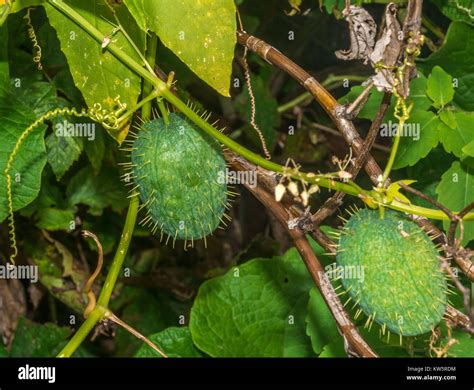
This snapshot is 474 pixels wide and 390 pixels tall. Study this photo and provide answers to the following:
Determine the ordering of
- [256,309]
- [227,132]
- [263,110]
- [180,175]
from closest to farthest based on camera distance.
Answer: [180,175] < [256,309] < [263,110] < [227,132]

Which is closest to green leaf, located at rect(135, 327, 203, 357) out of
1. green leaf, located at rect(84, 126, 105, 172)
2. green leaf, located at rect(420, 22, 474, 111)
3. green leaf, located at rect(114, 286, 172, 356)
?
green leaf, located at rect(114, 286, 172, 356)

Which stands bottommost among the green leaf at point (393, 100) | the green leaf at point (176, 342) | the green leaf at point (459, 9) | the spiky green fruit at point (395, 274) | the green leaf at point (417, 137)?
the green leaf at point (176, 342)

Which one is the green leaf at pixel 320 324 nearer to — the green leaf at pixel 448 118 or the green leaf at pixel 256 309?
the green leaf at pixel 256 309

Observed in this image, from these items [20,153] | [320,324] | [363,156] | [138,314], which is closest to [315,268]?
[363,156]

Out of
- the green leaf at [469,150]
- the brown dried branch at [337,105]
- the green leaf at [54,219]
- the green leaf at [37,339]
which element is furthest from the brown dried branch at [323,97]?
the green leaf at [37,339]

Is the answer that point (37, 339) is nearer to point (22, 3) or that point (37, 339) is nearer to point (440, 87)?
point (22, 3)

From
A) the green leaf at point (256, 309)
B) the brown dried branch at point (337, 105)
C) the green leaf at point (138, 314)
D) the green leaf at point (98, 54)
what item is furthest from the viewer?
the green leaf at point (138, 314)
